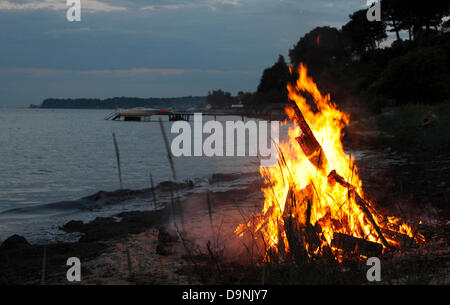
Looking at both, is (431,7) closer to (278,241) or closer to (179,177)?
(179,177)

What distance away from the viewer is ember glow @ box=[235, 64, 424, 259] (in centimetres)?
589

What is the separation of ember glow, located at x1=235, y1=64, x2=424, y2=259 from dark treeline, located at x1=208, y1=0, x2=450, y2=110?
3.83 meters

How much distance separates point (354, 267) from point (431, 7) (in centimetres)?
5269

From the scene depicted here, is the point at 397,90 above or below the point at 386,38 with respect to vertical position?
below

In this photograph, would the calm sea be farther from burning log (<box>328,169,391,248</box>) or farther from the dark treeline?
the dark treeline

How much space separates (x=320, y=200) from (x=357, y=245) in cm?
91

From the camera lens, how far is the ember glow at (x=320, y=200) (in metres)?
5.89

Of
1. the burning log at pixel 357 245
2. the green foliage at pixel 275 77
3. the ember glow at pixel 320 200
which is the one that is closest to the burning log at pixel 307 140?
the ember glow at pixel 320 200

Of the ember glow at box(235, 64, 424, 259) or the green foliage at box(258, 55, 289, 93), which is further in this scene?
the green foliage at box(258, 55, 289, 93)

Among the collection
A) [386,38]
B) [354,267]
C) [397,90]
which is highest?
[386,38]

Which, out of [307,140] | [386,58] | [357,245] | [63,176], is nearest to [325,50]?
[386,58]

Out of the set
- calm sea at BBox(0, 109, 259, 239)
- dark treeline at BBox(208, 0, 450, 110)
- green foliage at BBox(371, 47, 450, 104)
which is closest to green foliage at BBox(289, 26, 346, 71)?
dark treeline at BBox(208, 0, 450, 110)
